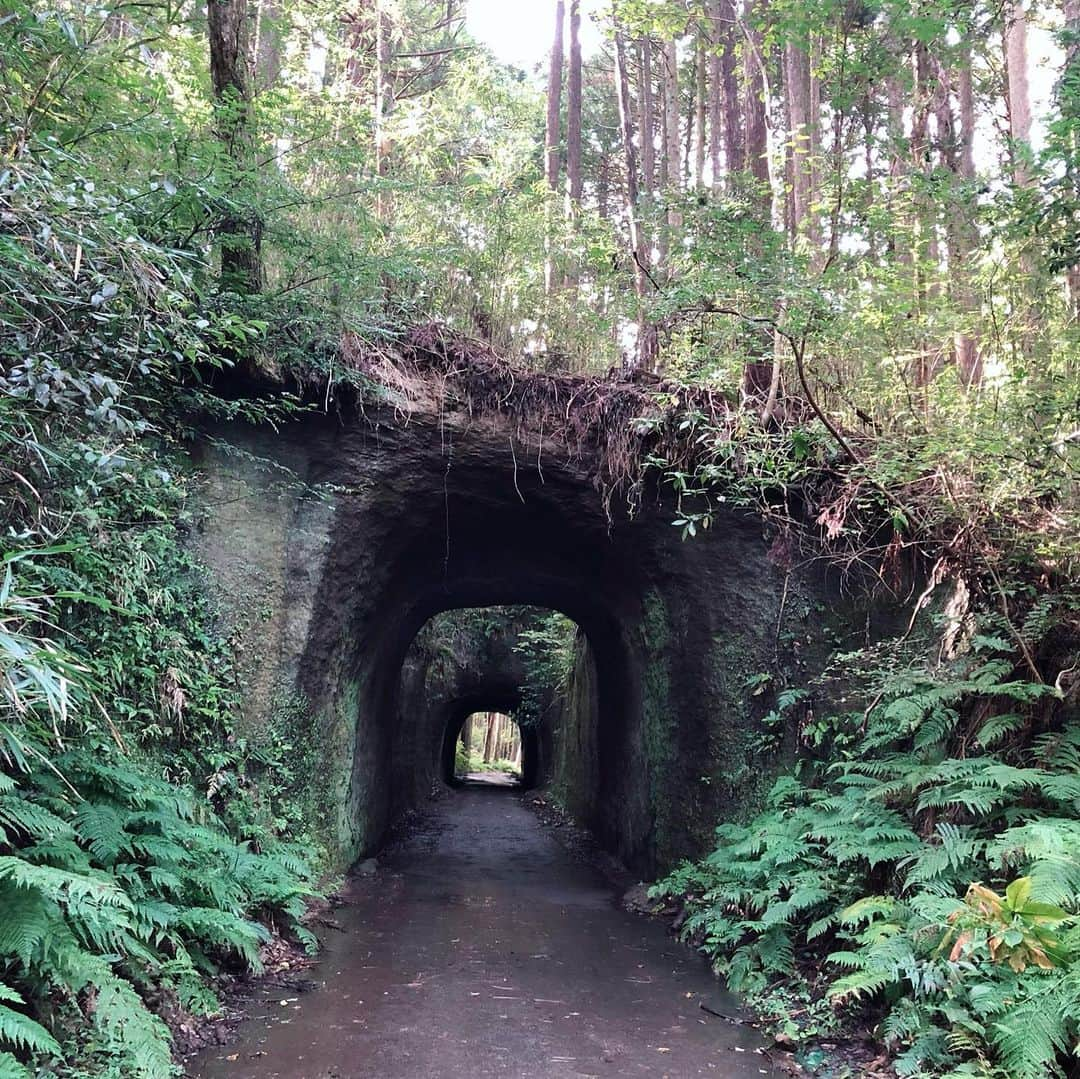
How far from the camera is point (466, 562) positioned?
10977 millimetres

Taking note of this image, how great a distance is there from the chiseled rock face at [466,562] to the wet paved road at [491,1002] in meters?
1.42

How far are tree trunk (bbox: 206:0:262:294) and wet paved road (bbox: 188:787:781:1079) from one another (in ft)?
16.7

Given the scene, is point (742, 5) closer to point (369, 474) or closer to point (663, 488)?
point (663, 488)

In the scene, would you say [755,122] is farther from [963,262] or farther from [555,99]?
[555,99]

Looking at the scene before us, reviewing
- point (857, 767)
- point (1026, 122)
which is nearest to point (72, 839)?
point (857, 767)

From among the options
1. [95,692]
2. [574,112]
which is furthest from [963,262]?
[574,112]

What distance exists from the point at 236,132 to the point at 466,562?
6024 millimetres

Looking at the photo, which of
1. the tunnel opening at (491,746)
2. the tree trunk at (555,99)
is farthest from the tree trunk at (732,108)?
the tunnel opening at (491,746)

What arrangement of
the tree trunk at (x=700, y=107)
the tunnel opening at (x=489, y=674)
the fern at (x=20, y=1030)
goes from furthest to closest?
the tunnel opening at (x=489, y=674) < the tree trunk at (x=700, y=107) < the fern at (x=20, y=1030)

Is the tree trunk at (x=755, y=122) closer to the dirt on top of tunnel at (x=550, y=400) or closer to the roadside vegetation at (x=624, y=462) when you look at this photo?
the roadside vegetation at (x=624, y=462)

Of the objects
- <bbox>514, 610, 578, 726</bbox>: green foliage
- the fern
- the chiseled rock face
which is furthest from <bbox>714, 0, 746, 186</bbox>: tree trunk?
the fern

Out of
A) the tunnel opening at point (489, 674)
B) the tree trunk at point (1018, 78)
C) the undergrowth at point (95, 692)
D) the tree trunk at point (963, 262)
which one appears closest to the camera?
the undergrowth at point (95, 692)

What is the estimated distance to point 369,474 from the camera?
26.5 ft

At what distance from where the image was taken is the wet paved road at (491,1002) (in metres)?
4.24
